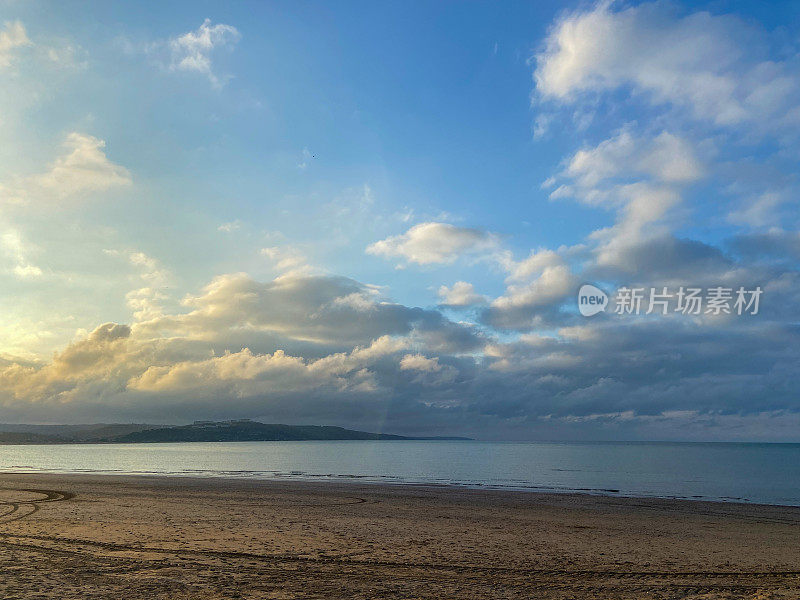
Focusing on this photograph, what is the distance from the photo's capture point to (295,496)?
134 ft

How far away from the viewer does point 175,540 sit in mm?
19188

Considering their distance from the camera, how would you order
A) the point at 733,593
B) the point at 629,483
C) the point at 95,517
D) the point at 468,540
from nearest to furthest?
the point at 733,593, the point at 468,540, the point at 95,517, the point at 629,483

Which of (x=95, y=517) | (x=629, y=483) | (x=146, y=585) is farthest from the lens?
(x=629, y=483)

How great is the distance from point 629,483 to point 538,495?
25068mm

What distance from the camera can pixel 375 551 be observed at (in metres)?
18.8

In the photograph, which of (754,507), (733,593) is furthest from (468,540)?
(754,507)

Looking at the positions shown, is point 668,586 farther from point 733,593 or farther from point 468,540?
point 468,540

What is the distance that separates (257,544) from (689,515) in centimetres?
2849

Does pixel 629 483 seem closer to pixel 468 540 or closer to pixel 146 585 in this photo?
pixel 468 540

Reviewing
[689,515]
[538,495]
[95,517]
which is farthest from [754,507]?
[95,517]

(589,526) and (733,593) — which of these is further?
(589,526)

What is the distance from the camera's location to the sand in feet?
45.0

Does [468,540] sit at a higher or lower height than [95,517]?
higher

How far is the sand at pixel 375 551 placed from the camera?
13.7 meters
